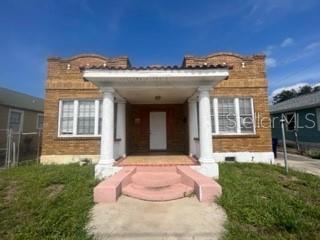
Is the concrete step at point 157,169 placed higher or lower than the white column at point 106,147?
lower

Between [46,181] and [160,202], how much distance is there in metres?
3.53

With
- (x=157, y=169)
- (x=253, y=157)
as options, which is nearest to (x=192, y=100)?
(x=157, y=169)

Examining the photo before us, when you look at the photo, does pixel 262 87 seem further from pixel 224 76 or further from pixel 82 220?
pixel 82 220

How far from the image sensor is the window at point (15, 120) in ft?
49.6

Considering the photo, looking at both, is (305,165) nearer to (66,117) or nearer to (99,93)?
(99,93)

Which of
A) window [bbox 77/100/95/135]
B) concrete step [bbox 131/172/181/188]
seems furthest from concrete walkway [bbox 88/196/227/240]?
window [bbox 77/100/95/135]

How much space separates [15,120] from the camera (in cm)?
1566

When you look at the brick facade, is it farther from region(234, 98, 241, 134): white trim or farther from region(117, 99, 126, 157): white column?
region(117, 99, 126, 157): white column

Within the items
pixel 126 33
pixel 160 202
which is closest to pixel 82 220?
pixel 160 202

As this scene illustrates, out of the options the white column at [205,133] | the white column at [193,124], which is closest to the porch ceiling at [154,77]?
the white column at [205,133]

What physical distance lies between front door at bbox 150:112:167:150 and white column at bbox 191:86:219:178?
471 centimetres

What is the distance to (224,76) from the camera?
6.23 meters

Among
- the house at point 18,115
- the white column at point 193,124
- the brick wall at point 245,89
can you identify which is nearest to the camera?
the white column at point 193,124

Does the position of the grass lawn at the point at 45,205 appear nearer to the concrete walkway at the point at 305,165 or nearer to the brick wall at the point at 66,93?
the brick wall at the point at 66,93
